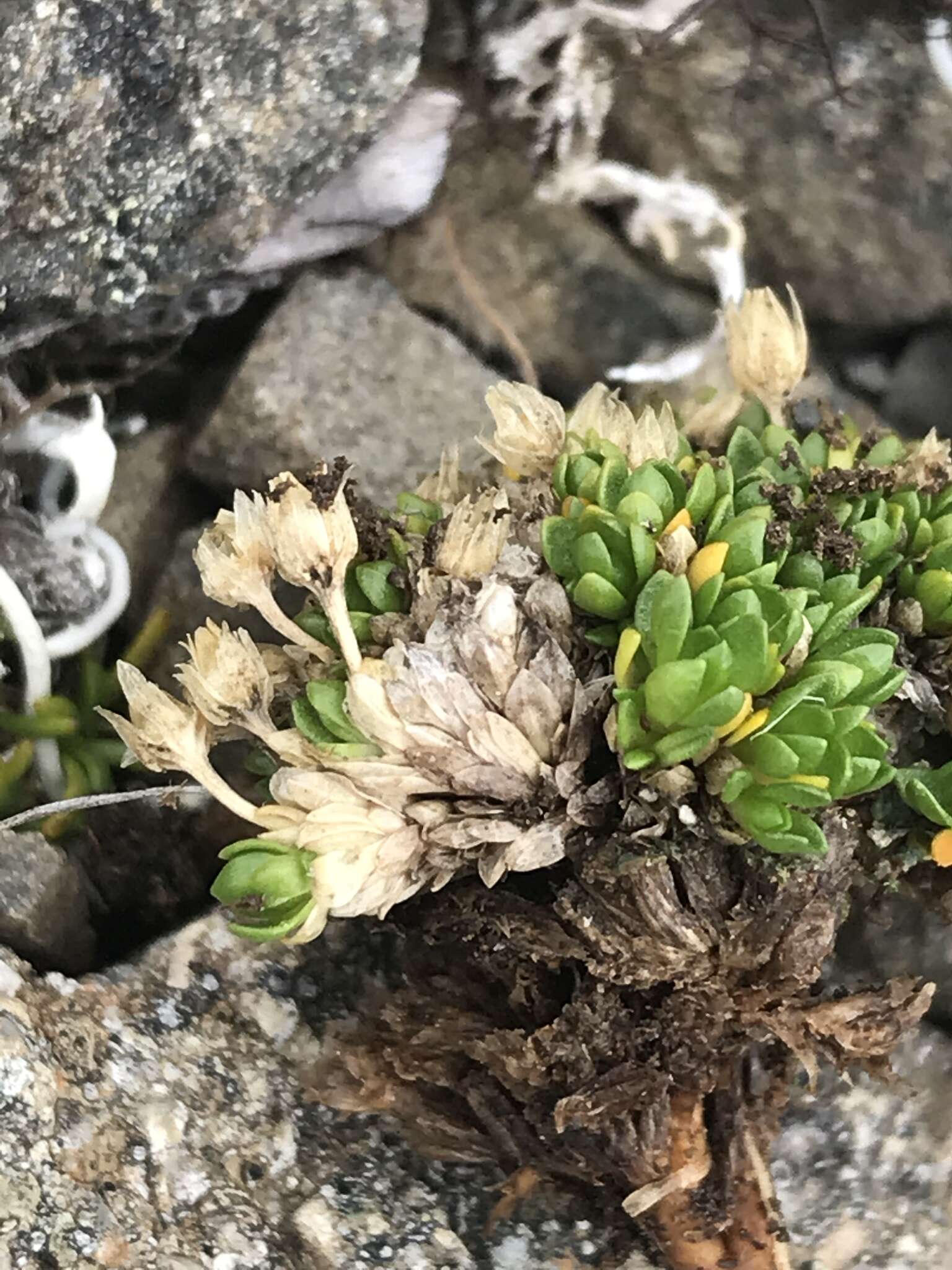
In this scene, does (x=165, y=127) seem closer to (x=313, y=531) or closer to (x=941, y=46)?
(x=313, y=531)

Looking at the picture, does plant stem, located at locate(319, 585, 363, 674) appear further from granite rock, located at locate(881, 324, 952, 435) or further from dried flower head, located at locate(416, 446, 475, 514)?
granite rock, located at locate(881, 324, 952, 435)

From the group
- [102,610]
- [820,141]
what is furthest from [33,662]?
[820,141]

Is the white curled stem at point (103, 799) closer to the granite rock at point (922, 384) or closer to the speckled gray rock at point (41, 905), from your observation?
the speckled gray rock at point (41, 905)

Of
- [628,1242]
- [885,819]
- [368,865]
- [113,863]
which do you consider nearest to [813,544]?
[885,819]

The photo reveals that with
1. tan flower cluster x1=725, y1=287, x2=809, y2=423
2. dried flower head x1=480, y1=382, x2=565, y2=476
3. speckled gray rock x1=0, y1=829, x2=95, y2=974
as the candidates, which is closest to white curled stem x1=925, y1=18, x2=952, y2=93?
tan flower cluster x1=725, y1=287, x2=809, y2=423

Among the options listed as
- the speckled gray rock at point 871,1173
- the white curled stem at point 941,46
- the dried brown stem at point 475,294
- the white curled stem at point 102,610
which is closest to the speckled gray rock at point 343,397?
the dried brown stem at point 475,294
